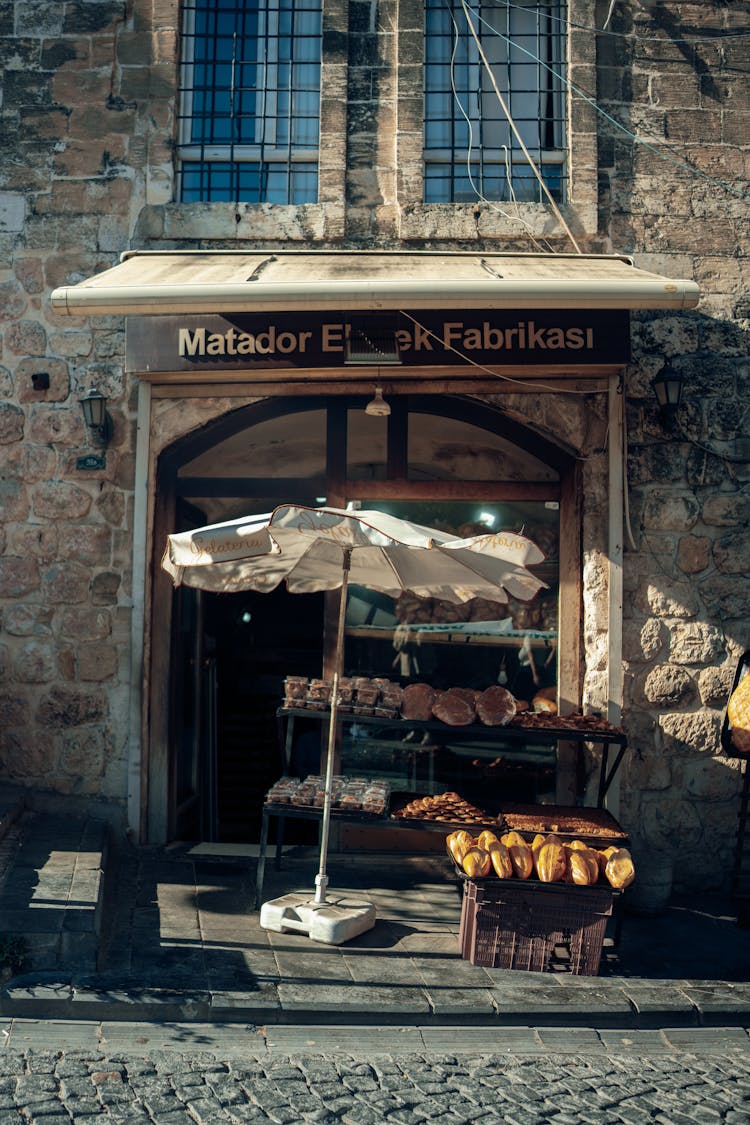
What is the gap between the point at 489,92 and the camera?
8.73m

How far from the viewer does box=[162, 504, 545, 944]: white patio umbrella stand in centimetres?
603

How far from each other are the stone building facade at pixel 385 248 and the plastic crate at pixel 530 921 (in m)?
1.94

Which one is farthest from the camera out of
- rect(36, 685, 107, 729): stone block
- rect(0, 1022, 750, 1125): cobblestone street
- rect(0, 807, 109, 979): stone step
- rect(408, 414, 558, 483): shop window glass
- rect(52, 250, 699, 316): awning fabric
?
rect(408, 414, 558, 483): shop window glass

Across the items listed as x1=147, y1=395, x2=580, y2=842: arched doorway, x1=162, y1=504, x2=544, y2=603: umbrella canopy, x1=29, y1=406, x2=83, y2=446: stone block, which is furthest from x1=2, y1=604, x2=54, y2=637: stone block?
x1=162, y1=504, x2=544, y2=603: umbrella canopy

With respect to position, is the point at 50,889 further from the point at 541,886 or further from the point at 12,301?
the point at 12,301

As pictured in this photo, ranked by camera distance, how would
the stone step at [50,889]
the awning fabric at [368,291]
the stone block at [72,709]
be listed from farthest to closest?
the stone block at [72,709]
the awning fabric at [368,291]
the stone step at [50,889]

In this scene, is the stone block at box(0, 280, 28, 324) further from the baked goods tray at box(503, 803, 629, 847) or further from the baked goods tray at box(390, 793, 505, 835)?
the baked goods tray at box(503, 803, 629, 847)

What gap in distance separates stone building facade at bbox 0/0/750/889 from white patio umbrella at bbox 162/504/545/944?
153 centimetres

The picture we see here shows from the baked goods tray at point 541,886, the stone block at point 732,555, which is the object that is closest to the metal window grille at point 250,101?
the stone block at point 732,555

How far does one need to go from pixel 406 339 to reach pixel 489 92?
7.82ft

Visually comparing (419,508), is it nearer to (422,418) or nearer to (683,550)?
(422,418)

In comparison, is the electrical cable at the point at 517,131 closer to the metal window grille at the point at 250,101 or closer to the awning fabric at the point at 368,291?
the awning fabric at the point at 368,291

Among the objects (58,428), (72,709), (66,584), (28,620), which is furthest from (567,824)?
(58,428)

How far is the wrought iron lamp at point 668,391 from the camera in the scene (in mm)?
7844
